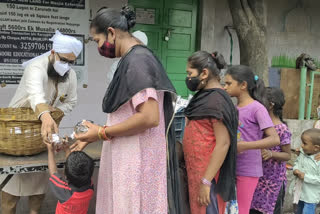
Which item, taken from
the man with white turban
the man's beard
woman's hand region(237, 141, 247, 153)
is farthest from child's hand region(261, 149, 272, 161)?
the man's beard

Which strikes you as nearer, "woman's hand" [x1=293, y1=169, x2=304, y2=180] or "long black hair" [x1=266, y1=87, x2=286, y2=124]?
"long black hair" [x1=266, y1=87, x2=286, y2=124]

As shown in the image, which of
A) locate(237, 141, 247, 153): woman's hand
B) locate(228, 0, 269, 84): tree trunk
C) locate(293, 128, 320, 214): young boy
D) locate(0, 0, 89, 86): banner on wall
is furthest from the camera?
locate(0, 0, 89, 86): banner on wall

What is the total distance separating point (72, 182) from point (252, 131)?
1.40 m

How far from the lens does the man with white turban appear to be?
7.97 feet

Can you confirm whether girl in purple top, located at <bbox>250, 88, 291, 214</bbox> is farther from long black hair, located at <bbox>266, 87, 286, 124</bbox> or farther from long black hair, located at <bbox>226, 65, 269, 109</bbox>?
long black hair, located at <bbox>226, 65, 269, 109</bbox>

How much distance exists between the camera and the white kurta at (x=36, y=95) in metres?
2.41

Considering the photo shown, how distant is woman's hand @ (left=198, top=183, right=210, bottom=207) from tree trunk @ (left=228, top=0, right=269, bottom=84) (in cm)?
286

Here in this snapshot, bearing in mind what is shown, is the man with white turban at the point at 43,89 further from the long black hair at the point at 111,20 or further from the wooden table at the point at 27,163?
the long black hair at the point at 111,20

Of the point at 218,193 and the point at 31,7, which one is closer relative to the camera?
the point at 218,193

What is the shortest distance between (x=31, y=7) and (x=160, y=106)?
12.2 feet

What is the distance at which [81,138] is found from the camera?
1769 millimetres

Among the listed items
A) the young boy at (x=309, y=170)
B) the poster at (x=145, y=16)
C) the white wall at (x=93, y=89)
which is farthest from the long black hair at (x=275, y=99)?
the poster at (x=145, y=16)

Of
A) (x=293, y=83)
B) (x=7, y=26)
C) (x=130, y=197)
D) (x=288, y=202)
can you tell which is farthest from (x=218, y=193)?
(x=293, y=83)

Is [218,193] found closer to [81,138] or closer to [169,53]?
[81,138]
